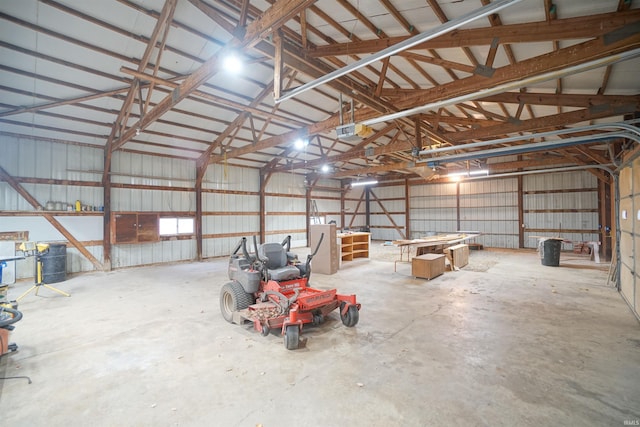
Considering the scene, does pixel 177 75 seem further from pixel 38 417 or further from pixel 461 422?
pixel 461 422

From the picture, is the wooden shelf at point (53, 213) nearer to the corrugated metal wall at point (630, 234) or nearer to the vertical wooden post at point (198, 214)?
the vertical wooden post at point (198, 214)

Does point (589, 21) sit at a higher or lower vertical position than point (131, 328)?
higher

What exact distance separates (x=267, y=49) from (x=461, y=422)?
564 cm

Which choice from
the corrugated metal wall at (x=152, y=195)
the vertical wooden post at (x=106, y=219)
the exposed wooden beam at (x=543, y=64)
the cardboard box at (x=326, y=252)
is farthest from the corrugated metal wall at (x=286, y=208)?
the exposed wooden beam at (x=543, y=64)

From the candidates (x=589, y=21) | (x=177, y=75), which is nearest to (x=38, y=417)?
(x=177, y=75)

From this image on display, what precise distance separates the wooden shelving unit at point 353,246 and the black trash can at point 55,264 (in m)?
8.70

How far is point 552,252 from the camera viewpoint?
9852mm

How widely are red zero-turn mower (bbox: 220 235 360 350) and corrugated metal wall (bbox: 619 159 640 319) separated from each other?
5142 mm

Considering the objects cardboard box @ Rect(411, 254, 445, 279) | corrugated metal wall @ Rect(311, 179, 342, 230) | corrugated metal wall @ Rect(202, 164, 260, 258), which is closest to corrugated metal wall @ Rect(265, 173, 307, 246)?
corrugated metal wall @ Rect(202, 164, 260, 258)

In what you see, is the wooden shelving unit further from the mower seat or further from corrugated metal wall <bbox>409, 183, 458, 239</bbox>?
corrugated metal wall <bbox>409, 183, 458, 239</bbox>

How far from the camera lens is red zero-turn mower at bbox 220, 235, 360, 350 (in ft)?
13.5

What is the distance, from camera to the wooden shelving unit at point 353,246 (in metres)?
11.3

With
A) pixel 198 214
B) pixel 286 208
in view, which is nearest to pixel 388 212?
pixel 286 208

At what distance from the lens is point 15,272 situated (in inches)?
311
